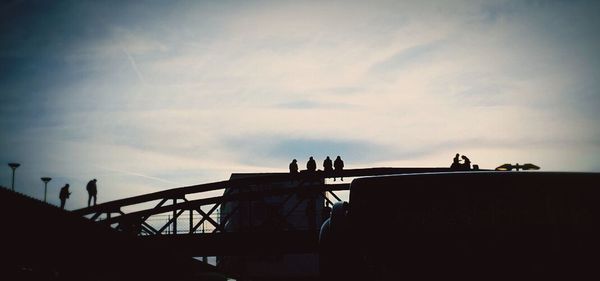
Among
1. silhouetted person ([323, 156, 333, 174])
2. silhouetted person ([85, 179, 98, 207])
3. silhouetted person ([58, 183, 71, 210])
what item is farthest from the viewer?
silhouetted person ([58, 183, 71, 210])

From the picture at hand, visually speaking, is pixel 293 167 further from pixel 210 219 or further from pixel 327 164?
pixel 210 219

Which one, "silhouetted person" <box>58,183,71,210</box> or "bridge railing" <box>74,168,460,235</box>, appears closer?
"bridge railing" <box>74,168,460,235</box>

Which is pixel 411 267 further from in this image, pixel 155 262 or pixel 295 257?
pixel 295 257

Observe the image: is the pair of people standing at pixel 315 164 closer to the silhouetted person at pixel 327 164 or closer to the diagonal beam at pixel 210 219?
the silhouetted person at pixel 327 164

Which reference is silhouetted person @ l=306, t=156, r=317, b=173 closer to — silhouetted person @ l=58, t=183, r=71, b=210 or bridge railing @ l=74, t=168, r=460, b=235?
bridge railing @ l=74, t=168, r=460, b=235

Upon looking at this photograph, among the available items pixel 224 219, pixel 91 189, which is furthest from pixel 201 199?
pixel 91 189

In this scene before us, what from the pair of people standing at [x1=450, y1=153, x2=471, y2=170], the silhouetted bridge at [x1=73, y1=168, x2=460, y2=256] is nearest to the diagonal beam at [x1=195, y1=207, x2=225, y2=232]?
the silhouetted bridge at [x1=73, y1=168, x2=460, y2=256]

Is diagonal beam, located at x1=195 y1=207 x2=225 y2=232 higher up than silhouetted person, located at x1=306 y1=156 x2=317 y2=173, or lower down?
lower down

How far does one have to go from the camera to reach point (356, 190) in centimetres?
317

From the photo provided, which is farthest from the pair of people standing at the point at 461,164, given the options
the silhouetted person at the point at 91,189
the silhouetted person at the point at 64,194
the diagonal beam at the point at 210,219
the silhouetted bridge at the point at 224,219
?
the silhouetted person at the point at 64,194

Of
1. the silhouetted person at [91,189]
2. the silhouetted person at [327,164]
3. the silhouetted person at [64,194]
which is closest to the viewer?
the silhouetted person at [327,164]

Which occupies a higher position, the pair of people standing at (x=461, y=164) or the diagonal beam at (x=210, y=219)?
the pair of people standing at (x=461, y=164)

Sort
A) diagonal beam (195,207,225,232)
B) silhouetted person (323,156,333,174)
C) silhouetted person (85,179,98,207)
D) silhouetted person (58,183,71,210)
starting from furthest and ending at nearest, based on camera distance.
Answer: silhouetted person (58,183,71,210) → silhouetted person (85,179,98,207) → silhouetted person (323,156,333,174) → diagonal beam (195,207,225,232)

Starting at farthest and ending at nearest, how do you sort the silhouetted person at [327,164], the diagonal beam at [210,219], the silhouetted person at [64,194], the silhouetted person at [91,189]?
the silhouetted person at [64,194], the silhouetted person at [91,189], the silhouetted person at [327,164], the diagonal beam at [210,219]
